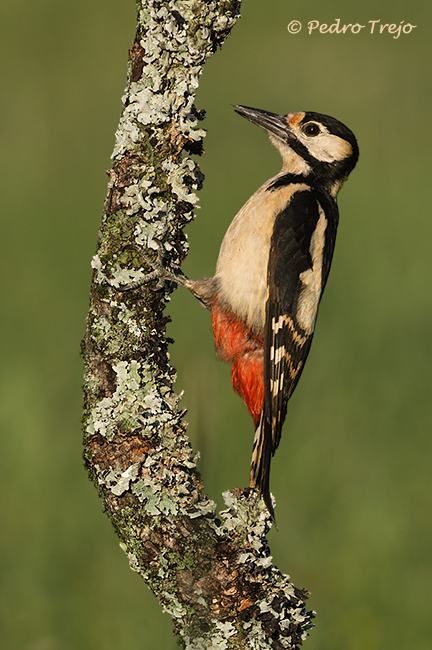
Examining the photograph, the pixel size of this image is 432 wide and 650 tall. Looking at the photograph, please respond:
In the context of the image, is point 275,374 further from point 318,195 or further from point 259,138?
point 259,138

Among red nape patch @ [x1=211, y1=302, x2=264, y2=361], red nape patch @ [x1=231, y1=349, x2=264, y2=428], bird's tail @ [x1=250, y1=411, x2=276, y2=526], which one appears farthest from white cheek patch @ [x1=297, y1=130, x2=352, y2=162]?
bird's tail @ [x1=250, y1=411, x2=276, y2=526]

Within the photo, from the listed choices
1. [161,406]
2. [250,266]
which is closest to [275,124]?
[250,266]

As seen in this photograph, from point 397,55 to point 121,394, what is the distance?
9.00 meters

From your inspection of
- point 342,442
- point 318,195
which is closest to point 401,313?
point 342,442

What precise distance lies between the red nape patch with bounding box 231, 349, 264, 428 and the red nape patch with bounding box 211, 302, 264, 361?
0.04 meters

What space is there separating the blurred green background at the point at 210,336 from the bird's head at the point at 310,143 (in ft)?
3.69

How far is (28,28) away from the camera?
9.88m

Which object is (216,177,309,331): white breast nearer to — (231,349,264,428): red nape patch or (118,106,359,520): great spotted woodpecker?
(118,106,359,520): great spotted woodpecker

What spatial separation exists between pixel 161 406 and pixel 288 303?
1.22 meters

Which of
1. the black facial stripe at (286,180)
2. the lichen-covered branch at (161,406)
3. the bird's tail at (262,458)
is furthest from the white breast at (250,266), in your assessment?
the lichen-covered branch at (161,406)

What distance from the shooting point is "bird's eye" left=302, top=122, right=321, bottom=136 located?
14.0 feet

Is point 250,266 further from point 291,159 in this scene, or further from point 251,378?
point 291,159

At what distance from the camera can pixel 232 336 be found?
389cm

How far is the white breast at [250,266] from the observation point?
3826mm
